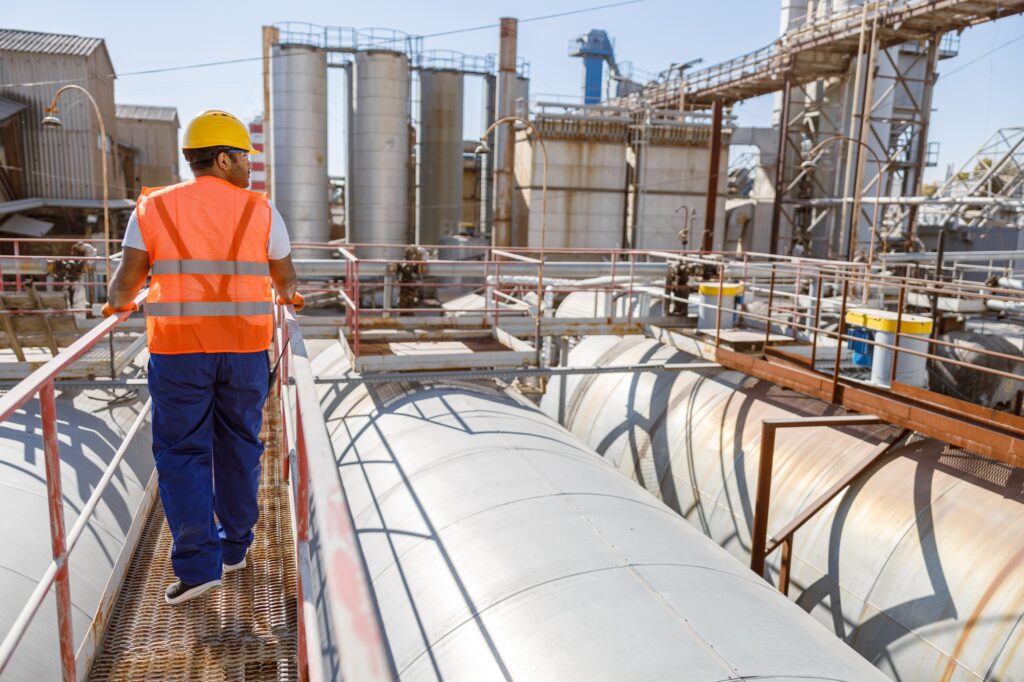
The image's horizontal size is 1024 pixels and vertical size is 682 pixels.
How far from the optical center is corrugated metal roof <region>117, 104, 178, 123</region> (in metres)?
44.1

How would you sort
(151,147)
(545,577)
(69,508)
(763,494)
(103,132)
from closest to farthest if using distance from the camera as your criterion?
(545,577) < (69,508) < (763,494) < (103,132) < (151,147)

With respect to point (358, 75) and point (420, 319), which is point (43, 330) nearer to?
point (420, 319)

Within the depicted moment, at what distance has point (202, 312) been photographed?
3.65 m

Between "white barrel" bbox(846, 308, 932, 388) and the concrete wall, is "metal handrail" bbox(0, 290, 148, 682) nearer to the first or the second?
"white barrel" bbox(846, 308, 932, 388)

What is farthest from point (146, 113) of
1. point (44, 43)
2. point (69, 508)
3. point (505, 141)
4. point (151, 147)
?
point (69, 508)

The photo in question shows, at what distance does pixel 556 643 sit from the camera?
4.24 m

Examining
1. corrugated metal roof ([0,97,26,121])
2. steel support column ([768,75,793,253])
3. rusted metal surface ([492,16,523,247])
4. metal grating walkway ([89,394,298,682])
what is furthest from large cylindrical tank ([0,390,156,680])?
steel support column ([768,75,793,253])

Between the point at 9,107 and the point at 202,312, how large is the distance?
34098mm

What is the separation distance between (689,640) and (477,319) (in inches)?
342

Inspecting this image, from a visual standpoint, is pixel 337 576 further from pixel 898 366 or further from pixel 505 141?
pixel 505 141

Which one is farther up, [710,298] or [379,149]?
[379,149]

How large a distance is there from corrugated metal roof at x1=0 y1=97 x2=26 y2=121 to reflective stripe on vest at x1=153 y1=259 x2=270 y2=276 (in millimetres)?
32295

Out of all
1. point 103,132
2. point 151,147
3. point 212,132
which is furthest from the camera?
point 151,147

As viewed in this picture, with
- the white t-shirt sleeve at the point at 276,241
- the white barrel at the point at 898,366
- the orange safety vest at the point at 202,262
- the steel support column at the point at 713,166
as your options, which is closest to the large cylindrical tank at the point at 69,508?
the orange safety vest at the point at 202,262
